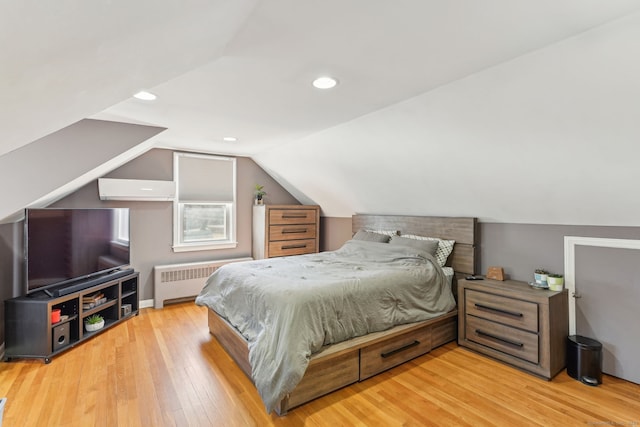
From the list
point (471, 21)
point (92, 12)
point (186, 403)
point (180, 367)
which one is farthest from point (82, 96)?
point (180, 367)

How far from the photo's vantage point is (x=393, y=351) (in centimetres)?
258

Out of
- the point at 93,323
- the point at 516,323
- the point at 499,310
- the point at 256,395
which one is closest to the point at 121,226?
the point at 93,323

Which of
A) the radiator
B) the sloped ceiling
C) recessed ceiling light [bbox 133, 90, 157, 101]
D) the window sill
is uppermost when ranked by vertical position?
recessed ceiling light [bbox 133, 90, 157, 101]

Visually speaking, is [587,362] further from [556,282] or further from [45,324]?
[45,324]

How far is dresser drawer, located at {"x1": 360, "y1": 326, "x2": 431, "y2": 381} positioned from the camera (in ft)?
7.95

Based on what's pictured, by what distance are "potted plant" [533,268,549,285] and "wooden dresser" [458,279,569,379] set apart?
10cm

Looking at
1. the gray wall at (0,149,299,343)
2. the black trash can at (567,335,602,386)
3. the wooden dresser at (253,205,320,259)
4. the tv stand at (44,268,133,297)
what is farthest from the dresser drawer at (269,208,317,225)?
the black trash can at (567,335,602,386)

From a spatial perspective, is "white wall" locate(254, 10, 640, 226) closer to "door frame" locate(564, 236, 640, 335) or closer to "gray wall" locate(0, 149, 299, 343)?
"door frame" locate(564, 236, 640, 335)

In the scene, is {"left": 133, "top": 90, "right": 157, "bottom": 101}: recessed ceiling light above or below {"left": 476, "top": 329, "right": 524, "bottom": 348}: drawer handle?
above

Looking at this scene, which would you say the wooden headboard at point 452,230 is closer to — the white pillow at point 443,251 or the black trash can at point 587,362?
the white pillow at point 443,251

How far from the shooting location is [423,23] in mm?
1458

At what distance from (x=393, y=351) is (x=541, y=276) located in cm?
149

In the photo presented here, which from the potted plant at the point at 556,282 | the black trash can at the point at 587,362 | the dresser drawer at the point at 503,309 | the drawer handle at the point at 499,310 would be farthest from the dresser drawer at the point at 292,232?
the black trash can at the point at 587,362

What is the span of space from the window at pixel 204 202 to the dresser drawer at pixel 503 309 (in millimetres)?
3544
